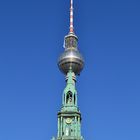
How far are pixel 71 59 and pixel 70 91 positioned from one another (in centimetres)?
881

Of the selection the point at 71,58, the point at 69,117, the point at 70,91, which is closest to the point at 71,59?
the point at 71,58

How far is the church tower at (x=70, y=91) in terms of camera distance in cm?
10812

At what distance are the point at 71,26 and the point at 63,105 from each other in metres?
22.0

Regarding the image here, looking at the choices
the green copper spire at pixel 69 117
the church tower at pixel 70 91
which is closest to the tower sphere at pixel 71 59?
the church tower at pixel 70 91

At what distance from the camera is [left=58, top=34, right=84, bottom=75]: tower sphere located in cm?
11894

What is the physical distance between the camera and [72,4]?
12662 centimetres

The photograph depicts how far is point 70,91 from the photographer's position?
114 metres

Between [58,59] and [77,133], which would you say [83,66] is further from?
[77,133]

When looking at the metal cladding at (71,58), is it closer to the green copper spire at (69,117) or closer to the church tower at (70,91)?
the church tower at (70,91)

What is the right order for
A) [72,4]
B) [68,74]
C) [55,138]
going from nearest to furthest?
[55,138] → [68,74] → [72,4]

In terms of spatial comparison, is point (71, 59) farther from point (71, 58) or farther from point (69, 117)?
point (69, 117)

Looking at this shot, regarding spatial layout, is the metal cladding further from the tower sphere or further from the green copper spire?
the green copper spire

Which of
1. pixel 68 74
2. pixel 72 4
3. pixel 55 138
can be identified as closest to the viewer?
pixel 55 138

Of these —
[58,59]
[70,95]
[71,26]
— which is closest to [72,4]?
[71,26]
